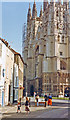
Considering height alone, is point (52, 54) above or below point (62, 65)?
above

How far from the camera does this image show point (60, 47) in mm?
78938

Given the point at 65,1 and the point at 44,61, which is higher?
the point at 65,1

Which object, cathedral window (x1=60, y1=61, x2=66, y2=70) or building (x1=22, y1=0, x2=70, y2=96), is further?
cathedral window (x1=60, y1=61, x2=66, y2=70)

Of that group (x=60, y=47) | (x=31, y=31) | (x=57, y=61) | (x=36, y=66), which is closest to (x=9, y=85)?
(x=57, y=61)

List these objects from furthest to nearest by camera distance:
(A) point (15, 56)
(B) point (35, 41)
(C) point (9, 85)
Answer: (B) point (35, 41)
(A) point (15, 56)
(C) point (9, 85)

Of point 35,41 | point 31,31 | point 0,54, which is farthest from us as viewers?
point 31,31

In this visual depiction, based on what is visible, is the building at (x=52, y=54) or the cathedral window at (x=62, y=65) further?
the cathedral window at (x=62, y=65)

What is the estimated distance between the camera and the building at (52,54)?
7419 centimetres

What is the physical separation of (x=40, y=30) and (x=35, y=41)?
521 centimetres

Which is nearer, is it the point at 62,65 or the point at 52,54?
the point at 52,54

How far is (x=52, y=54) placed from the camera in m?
76.1

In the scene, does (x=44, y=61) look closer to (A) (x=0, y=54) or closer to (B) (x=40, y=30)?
(B) (x=40, y=30)

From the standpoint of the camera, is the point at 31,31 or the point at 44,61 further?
the point at 31,31

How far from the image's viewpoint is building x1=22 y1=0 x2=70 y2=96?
74.2m
